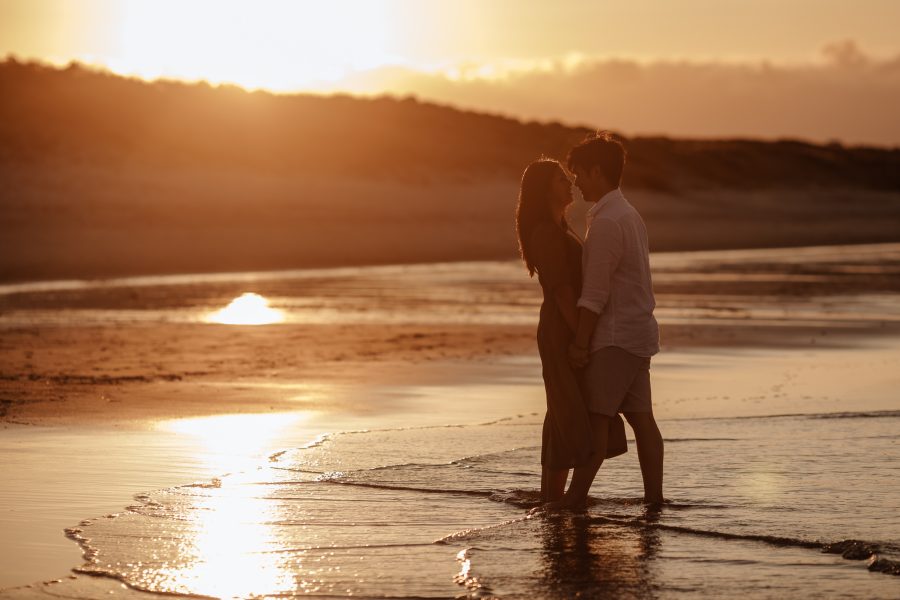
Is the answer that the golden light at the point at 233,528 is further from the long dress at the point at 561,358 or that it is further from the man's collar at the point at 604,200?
the man's collar at the point at 604,200

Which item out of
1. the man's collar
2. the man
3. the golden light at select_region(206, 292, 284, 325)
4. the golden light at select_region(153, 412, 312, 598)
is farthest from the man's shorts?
the golden light at select_region(206, 292, 284, 325)

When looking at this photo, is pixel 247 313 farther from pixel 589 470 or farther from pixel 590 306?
pixel 590 306

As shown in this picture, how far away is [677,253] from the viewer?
120 ft

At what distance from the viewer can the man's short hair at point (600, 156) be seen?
21.9ft

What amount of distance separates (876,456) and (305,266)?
22.0 meters

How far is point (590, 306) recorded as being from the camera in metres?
6.54

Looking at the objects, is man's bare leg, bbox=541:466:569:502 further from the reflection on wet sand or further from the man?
the reflection on wet sand

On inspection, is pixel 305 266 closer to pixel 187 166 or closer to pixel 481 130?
pixel 187 166

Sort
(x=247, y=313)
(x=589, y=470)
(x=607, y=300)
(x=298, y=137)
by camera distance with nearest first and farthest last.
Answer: (x=607, y=300) → (x=589, y=470) → (x=247, y=313) → (x=298, y=137)

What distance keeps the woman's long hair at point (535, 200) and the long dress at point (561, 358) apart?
0.13 feet

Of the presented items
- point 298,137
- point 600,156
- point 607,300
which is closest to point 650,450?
point 607,300

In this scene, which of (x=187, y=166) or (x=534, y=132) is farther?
(x=534, y=132)

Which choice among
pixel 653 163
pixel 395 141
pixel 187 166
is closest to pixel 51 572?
pixel 187 166

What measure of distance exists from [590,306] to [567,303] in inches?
6.1
